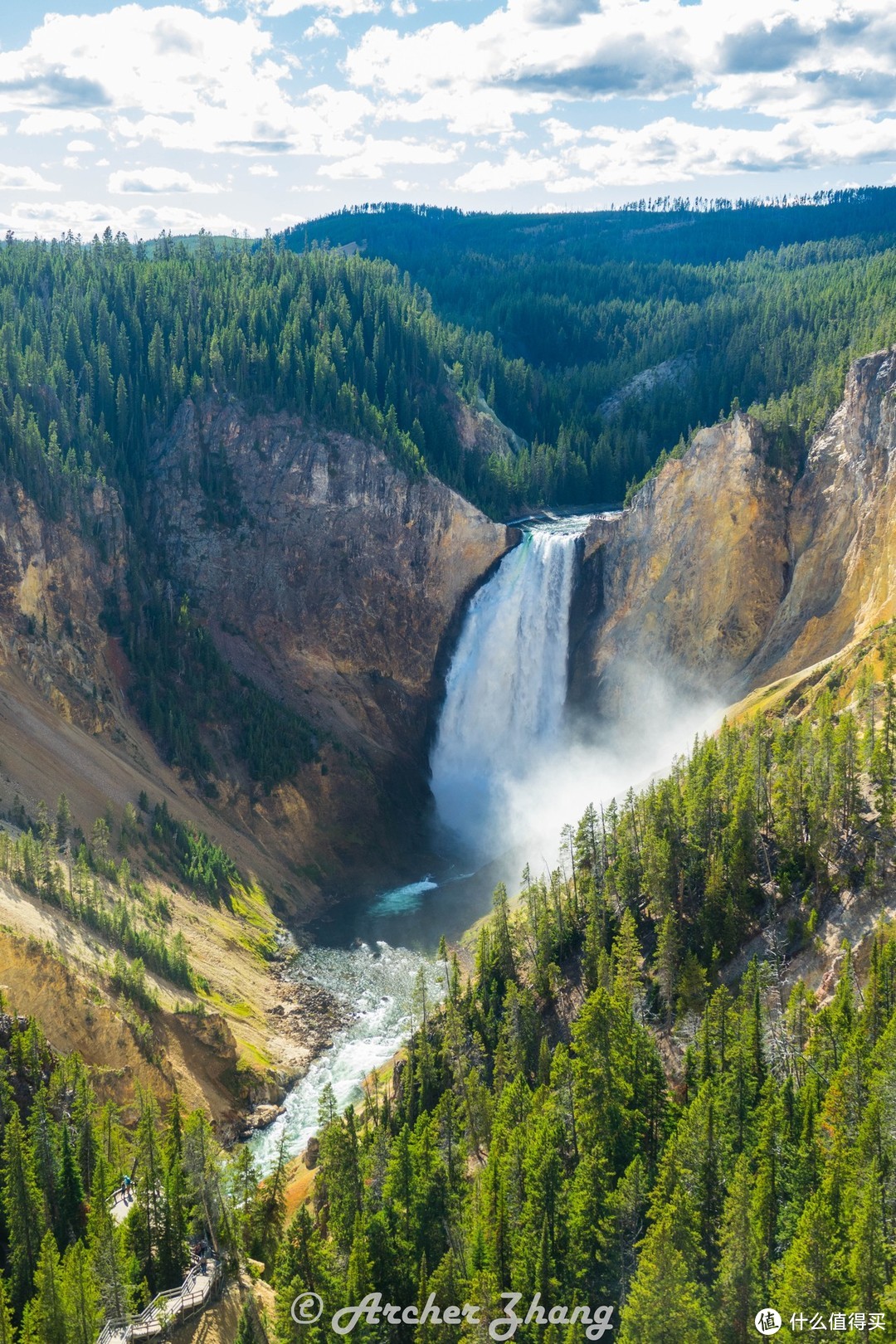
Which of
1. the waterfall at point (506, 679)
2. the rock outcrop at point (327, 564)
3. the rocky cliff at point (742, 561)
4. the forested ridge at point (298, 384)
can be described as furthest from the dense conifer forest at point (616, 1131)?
the rock outcrop at point (327, 564)

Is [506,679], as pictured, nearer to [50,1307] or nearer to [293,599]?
[293,599]

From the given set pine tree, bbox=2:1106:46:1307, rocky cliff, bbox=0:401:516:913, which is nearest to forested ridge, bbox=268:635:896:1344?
pine tree, bbox=2:1106:46:1307

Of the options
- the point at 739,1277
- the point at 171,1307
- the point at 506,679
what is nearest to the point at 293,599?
the point at 506,679

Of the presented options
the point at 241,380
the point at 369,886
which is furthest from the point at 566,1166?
the point at 241,380

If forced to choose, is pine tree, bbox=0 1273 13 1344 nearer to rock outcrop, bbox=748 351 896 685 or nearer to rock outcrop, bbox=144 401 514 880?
rock outcrop, bbox=748 351 896 685

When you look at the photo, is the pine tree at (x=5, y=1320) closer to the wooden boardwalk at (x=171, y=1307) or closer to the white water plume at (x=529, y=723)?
the wooden boardwalk at (x=171, y=1307)

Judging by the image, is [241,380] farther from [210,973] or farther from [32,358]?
[210,973]
